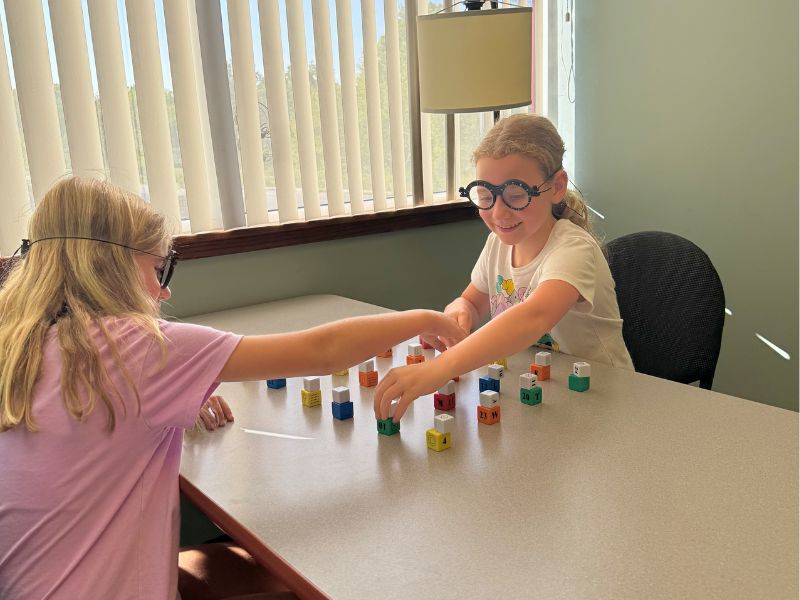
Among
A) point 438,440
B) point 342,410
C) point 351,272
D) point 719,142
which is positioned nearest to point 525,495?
point 438,440

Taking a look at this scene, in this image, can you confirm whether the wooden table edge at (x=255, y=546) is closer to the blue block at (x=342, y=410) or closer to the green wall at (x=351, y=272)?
the blue block at (x=342, y=410)

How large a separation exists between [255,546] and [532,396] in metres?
0.58

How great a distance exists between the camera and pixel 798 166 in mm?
2350

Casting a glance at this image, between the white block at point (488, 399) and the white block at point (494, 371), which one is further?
the white block at point (494, 371)

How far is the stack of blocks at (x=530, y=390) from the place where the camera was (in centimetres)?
134

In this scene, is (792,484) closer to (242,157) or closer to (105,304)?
(105,304)

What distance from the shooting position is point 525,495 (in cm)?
102

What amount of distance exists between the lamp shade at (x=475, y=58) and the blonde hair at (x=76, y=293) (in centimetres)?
128

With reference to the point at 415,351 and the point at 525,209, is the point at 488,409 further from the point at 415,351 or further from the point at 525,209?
the point at 525,209

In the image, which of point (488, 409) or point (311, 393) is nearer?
point (488, 409)

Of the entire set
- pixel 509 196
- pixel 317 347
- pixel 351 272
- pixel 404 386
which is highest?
pixel 509 196

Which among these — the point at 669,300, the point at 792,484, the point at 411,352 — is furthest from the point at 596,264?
the point at 792,484

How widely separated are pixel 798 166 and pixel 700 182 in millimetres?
351

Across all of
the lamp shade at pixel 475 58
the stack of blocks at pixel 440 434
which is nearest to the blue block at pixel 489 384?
the stack of blocks at pixel 440 434
